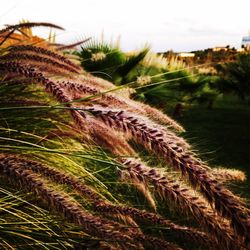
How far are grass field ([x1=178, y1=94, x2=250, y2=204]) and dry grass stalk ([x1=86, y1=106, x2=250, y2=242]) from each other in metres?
2.52

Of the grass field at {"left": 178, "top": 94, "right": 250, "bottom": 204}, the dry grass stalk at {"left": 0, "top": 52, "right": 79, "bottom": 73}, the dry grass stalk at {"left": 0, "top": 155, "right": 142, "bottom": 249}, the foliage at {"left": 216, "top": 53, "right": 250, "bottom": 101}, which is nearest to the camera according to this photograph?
the dry grass stalk at {"left": 0, "top": 155, "right": 142, "bottom": 249}

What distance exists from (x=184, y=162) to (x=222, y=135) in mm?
5892

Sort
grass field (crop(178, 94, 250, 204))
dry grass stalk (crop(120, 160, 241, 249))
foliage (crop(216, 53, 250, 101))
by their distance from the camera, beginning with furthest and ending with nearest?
foliage (crop(216, 53, 250, 101)), grass field (crop(178, 94, 250, 204)), dry grass stalk (crop(120, 160, 241, 249))

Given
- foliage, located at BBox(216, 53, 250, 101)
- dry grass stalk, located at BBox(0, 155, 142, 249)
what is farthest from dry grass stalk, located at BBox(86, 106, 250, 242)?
foliage, located at BBox(216, 53, 250, 101)

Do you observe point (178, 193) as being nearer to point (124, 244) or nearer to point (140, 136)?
point (140, 136)

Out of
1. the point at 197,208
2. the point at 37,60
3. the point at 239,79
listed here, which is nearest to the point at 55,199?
the point at 197,208

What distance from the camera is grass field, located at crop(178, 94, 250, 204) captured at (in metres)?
4.70

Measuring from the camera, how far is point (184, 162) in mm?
806

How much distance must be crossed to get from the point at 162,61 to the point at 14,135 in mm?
6096

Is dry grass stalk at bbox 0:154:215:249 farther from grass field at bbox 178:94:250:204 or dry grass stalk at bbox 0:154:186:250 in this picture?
grass field at bbox 178:94:250:204

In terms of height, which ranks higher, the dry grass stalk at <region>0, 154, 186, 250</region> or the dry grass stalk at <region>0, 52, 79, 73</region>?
the dry grass stalk at <region>0, 52, 79, 73</region>

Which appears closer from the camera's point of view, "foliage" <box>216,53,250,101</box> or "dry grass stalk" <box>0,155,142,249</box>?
"dry grass stalk" <box>0,155,142,249</box>

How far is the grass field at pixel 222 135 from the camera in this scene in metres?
4.70

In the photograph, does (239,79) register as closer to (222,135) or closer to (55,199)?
(222,135)
